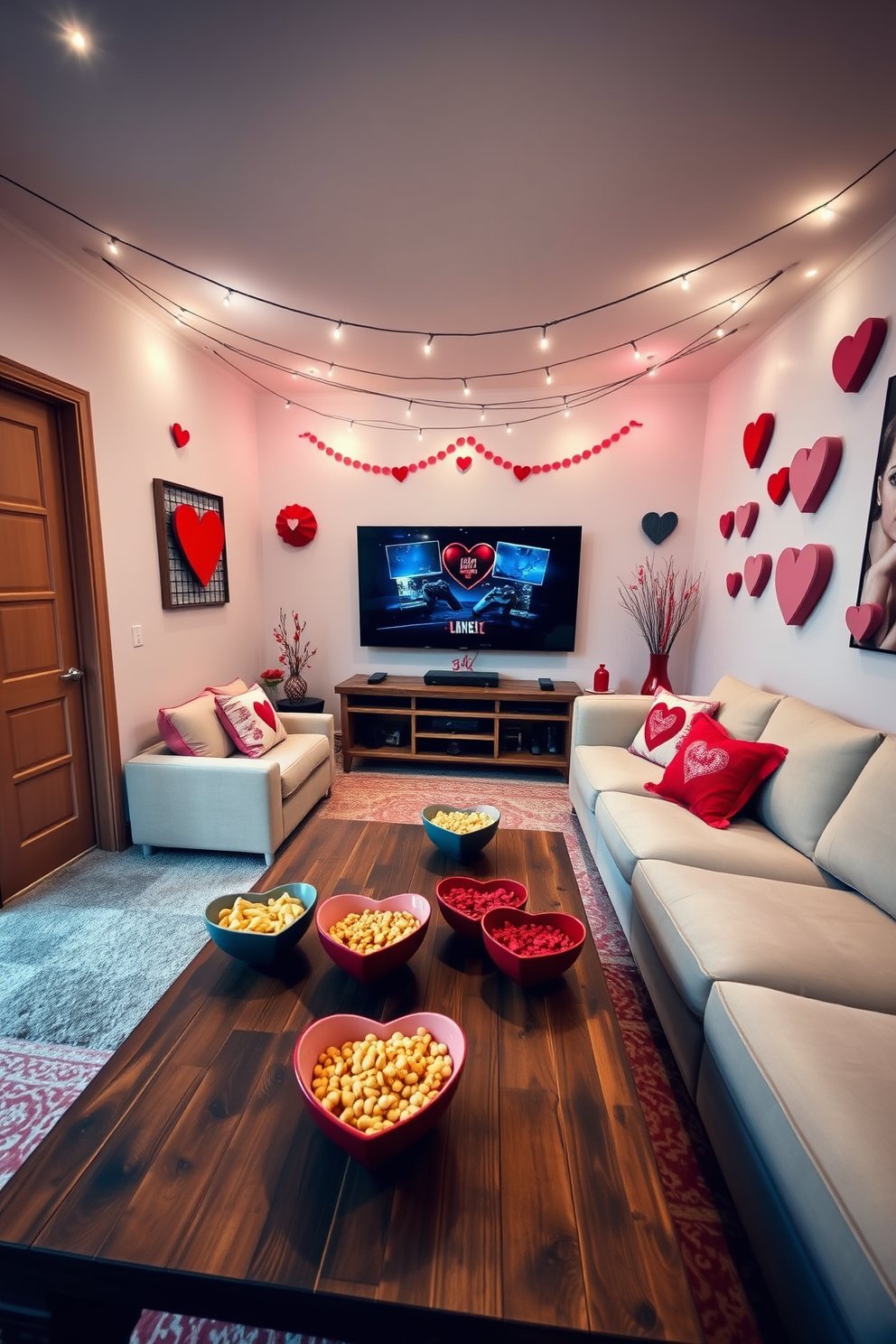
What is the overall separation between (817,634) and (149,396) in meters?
3.48

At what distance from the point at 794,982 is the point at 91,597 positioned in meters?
2.92

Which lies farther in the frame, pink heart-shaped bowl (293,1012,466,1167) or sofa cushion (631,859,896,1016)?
sofa cushion (631,859,896,1016)

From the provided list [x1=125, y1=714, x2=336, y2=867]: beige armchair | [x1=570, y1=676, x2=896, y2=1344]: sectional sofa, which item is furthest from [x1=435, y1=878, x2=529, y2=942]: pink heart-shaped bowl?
[x1=125, y1=714, x2=336, y2=867]: beige armchair

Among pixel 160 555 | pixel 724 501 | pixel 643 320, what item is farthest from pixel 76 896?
pixel 724 501

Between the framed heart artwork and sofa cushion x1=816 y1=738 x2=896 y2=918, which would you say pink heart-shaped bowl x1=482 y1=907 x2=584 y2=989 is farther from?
the framed heart artwork

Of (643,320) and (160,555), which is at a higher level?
(643,320)

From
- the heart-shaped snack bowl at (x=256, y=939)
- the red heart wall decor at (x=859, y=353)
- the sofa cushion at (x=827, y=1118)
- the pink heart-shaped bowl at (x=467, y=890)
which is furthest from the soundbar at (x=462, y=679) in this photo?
the sofa cushion at (x=827, y=1118)

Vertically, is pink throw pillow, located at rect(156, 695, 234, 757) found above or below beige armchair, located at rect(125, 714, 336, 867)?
above

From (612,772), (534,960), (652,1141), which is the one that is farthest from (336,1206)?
(612,772)

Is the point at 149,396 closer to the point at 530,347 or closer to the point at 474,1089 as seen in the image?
the point at 530,347

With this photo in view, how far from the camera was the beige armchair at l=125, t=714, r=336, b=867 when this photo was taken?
2471mm

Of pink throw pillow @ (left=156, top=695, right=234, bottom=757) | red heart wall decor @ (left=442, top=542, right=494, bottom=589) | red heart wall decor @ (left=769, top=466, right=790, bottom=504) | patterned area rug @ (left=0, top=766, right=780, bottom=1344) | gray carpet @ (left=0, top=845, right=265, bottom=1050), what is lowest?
patterned area rug @ (left=0, top=766, right=780, bottom=1344)

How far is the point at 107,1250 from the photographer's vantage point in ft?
2.29

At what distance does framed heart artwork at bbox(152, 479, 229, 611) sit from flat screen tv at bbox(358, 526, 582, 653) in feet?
3.29
